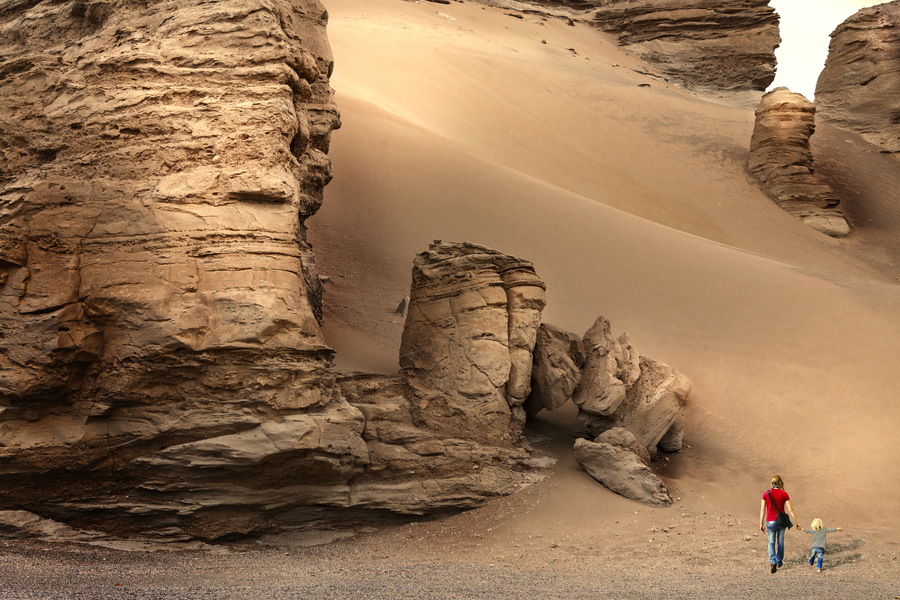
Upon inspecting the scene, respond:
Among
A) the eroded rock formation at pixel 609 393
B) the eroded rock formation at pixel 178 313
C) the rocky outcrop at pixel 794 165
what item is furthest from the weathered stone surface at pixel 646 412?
the rocky outcrop at pixel 794 165

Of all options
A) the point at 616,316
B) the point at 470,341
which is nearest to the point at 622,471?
the point at 470,341

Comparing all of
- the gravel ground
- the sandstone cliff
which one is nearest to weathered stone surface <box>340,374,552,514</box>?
the gravel ground

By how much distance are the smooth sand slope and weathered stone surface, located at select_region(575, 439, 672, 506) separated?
153 mm

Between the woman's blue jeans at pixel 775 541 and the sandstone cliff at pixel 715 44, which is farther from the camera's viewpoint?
the sandstone cliff at pixel 715 44

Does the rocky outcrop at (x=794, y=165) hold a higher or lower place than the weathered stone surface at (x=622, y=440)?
higher

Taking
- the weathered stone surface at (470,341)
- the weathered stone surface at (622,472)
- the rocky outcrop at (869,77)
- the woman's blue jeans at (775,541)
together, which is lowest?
the weathered stone surface at (622,472)

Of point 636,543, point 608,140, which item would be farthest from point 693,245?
point 608,140

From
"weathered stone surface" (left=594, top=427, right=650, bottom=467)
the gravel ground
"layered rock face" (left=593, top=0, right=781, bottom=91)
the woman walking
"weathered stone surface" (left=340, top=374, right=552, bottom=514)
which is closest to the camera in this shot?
the gravel ground

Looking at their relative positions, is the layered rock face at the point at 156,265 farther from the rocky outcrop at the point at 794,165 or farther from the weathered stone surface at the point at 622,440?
the rocky outcrop at the point at 794,165

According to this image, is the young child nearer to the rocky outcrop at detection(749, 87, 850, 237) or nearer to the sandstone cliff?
the rocky outcrop at detection(749, 87, 850, 237)

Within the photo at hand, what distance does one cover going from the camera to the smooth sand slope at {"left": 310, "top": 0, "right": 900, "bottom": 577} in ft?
29.2

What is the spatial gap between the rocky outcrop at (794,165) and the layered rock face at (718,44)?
1392 centimetres

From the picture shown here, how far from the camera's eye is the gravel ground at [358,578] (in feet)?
18.8

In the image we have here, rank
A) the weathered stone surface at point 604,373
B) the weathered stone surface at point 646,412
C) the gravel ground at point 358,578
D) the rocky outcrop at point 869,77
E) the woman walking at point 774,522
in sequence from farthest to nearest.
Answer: the rocky outcrop at point 869,77
the weathered stone surface at point 646,412
the weathered stone surface at point 604,373
the woman walking at point 774,522
the gravel ground at point 358,578
